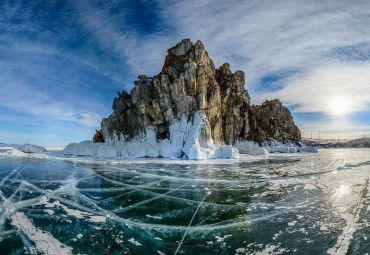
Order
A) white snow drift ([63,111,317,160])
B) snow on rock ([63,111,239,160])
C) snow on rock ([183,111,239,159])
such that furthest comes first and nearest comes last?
snow on rock ([63,111,239,160]), white snow drift ([63,111,317,160]), snow on rock ([183,111,239,159])

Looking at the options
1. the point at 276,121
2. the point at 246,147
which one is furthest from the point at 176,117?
the point at 276,121

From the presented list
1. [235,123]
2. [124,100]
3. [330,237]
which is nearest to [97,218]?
[330,237]

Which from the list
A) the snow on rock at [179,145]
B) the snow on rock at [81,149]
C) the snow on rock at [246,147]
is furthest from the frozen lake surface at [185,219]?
the snow on rock at [246,147]

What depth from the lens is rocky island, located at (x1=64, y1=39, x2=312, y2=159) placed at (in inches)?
1654

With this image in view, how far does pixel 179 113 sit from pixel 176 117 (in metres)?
0.89

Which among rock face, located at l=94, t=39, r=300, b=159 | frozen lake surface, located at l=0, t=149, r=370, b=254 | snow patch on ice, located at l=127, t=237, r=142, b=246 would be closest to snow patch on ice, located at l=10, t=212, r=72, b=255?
frozen lake surface, located at l=0, t=149, r=370, b=254

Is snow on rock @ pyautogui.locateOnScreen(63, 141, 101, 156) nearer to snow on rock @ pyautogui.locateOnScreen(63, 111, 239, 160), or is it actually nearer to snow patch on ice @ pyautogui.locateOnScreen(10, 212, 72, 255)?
snow on rock @ pyautogui.locateOnScreen(63, 111, 239, 160)

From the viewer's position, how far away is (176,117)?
145 ft

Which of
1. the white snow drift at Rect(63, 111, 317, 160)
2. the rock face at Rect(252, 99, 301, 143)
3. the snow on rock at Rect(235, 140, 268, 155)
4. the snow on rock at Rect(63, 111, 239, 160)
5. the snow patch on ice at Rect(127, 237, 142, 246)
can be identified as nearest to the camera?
the snow patch on ice at Rect(127, 237, 142, 246)

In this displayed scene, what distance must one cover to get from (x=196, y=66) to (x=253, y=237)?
1698 inches

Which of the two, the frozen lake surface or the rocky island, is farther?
the rocky island

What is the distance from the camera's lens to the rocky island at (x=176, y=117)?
42000 mm

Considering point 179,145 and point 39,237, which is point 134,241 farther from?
point 179,145

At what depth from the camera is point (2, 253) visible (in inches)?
236
